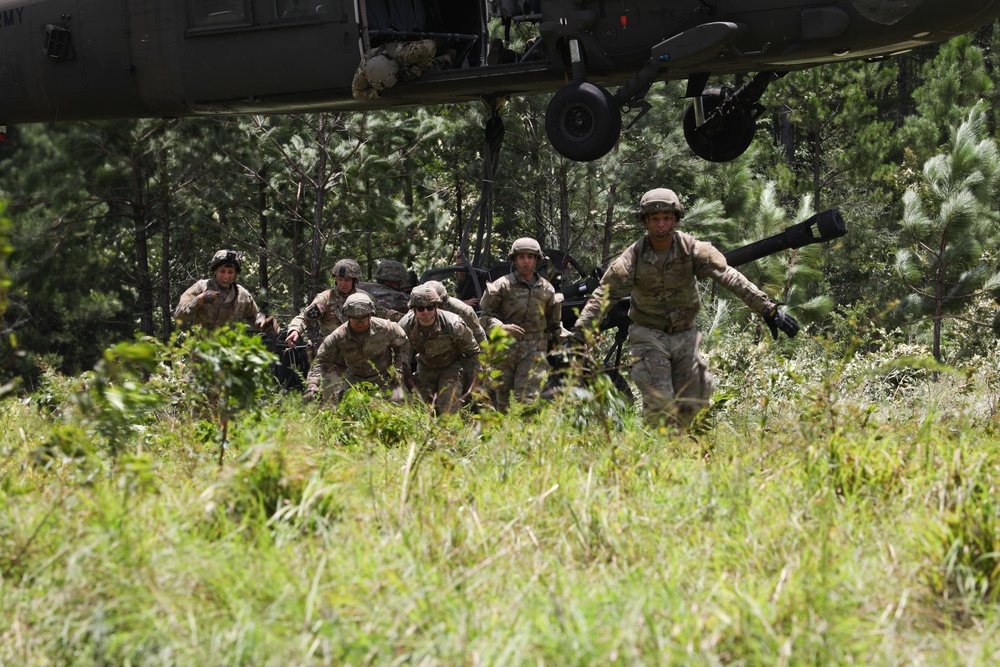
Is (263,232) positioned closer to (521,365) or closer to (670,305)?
(521,365)

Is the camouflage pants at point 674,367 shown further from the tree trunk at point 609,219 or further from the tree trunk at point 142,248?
the tree trunk at point 142,248

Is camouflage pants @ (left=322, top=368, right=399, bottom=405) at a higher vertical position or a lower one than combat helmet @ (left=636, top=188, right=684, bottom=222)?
lower

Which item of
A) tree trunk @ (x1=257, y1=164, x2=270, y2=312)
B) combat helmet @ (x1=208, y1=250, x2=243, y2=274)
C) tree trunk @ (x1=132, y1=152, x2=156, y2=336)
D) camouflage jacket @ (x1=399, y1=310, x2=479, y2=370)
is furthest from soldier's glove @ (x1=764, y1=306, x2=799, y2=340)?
tree trunk @ (x1=132, y1=152, x2=156, y2=336)

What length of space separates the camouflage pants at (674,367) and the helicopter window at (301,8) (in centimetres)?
447

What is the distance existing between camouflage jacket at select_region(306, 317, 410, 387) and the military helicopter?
1995 mm

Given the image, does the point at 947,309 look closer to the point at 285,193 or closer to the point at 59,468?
the point at 285,193

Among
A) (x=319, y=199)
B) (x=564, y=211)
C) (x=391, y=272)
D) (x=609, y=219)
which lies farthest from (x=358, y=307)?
(x=609, y=219)

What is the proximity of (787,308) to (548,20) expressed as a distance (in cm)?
619

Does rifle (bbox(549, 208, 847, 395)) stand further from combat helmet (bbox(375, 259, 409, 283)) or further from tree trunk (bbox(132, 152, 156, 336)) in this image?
tree trunk (bbox(132, 152, 156, 336))

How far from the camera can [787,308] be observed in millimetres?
14656

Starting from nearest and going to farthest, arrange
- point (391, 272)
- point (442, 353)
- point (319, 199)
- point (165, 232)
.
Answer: point (442, 353), point (391, 272), point (319, 199), point (165, 232)

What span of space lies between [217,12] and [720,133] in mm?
4633

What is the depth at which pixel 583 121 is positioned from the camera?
9586mm

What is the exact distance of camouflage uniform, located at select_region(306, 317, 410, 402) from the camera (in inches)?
371
